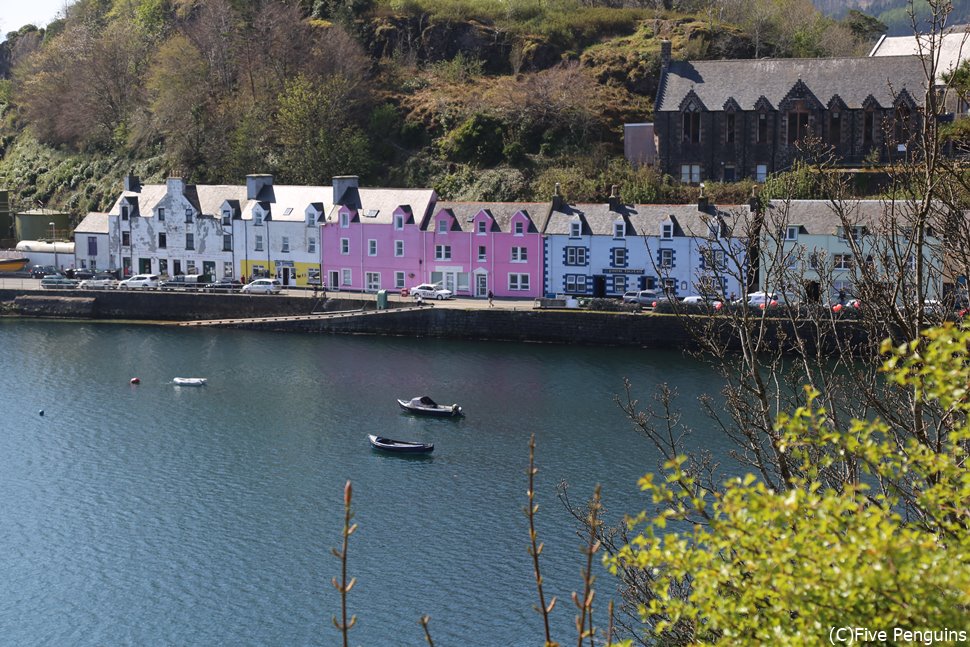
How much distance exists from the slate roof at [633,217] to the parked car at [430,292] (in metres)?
6.25

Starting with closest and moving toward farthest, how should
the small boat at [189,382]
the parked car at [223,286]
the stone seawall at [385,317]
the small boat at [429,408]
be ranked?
the small boat at [429,408], the small boat at [189,382], the stone seawall at [385,317], the parked car at [223,286]

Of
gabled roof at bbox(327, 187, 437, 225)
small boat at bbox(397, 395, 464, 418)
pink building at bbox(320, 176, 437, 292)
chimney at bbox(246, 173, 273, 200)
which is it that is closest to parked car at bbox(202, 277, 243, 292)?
pink building at bbox(320, 176, 437, 292)

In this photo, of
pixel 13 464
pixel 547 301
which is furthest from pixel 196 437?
pixel 547 301

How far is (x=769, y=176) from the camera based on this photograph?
72.1 m

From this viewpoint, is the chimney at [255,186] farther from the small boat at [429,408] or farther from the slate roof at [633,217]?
the small boat at [429,408]

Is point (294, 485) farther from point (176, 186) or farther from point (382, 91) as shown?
point (382, 91)

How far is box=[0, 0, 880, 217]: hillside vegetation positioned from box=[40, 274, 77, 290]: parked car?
1491 centimetres

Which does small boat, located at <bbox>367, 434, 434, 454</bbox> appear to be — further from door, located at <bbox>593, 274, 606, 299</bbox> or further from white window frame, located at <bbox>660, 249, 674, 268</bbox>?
door, located at <bbox>593, 274, 606, 299</bbox>

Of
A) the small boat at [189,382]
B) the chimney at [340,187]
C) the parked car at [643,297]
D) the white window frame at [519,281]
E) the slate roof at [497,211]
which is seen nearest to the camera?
the small boat at [189,382]

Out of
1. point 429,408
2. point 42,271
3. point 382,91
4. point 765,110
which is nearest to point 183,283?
point 42,271

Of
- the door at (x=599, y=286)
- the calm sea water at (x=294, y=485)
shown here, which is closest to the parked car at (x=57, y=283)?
the calm sea water at (x=294, y=485)

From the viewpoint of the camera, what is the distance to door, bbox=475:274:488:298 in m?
67.0

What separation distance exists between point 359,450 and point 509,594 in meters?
13.2

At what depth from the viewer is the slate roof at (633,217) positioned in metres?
61.9
